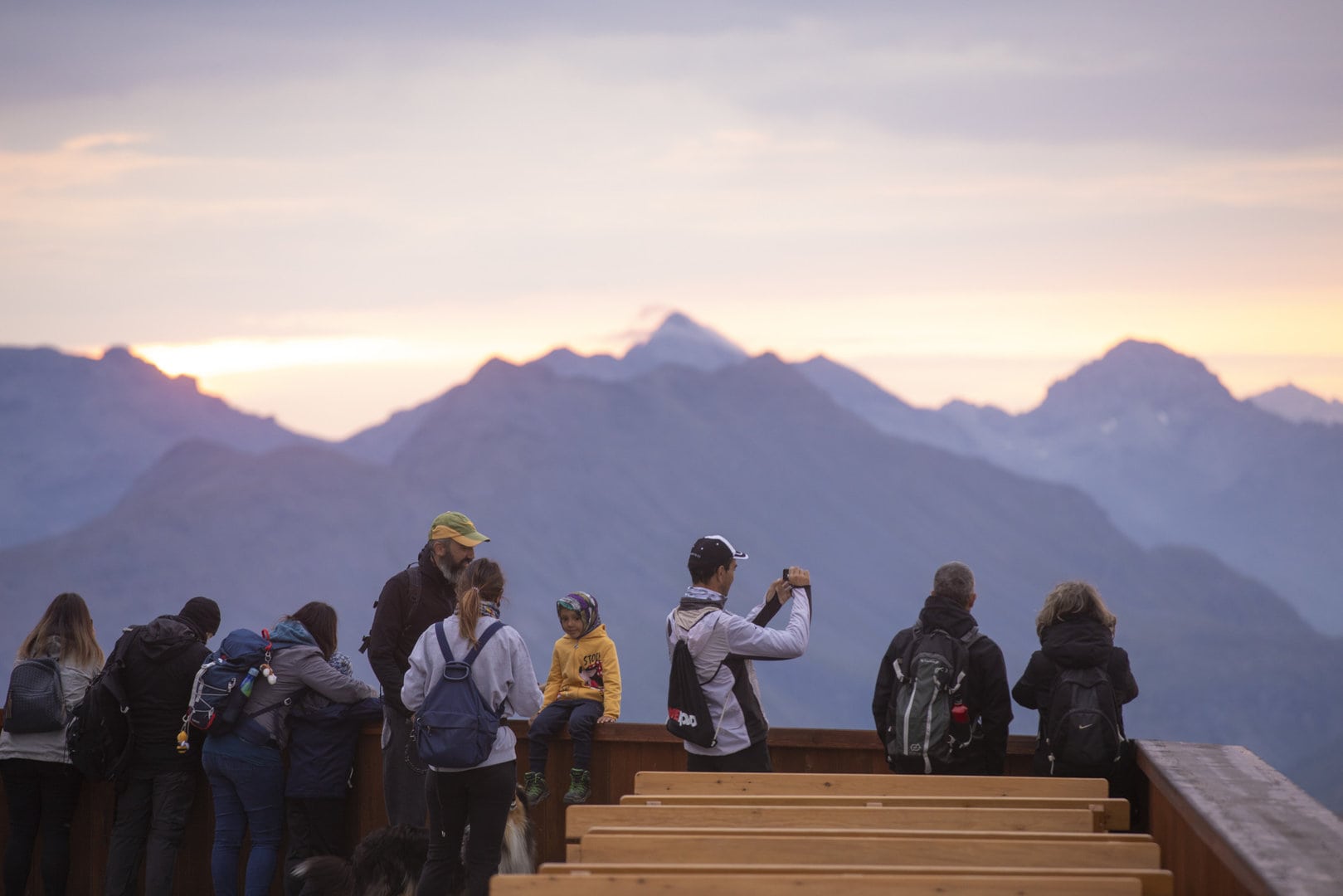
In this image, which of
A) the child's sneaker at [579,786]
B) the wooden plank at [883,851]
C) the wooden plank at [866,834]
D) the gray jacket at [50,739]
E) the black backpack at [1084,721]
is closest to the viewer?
the wooden plank at [883,851]

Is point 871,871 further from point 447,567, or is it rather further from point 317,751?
point 317,751

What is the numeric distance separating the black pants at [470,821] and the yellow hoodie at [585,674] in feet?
4.83

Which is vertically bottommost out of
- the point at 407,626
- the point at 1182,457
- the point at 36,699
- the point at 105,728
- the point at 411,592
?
the point at 105,728

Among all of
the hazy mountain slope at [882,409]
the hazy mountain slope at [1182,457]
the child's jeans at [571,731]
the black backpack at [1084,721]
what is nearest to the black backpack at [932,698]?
the black backpack at [1084,721]

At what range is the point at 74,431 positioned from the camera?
11288cm

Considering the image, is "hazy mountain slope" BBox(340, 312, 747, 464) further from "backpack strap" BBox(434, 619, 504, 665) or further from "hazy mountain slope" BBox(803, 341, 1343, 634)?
"backpack strap" BBox(434, 619, 504, 665)

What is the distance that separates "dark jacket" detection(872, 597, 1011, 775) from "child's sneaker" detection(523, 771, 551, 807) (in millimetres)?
1895

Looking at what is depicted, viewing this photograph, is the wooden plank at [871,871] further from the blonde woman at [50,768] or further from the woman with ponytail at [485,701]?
the blonde woman at [50,768]

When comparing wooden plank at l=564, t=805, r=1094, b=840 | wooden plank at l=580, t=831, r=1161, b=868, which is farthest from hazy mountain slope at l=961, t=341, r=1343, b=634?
wooden plank at l=580, t=831, r=1161, b=868

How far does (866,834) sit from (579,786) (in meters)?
3.24

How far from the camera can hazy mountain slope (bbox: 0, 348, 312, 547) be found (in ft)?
359

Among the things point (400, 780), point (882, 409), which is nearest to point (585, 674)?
point (400, 780)

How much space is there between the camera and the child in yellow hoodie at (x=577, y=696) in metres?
6.94

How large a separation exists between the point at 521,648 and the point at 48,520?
402 ft
